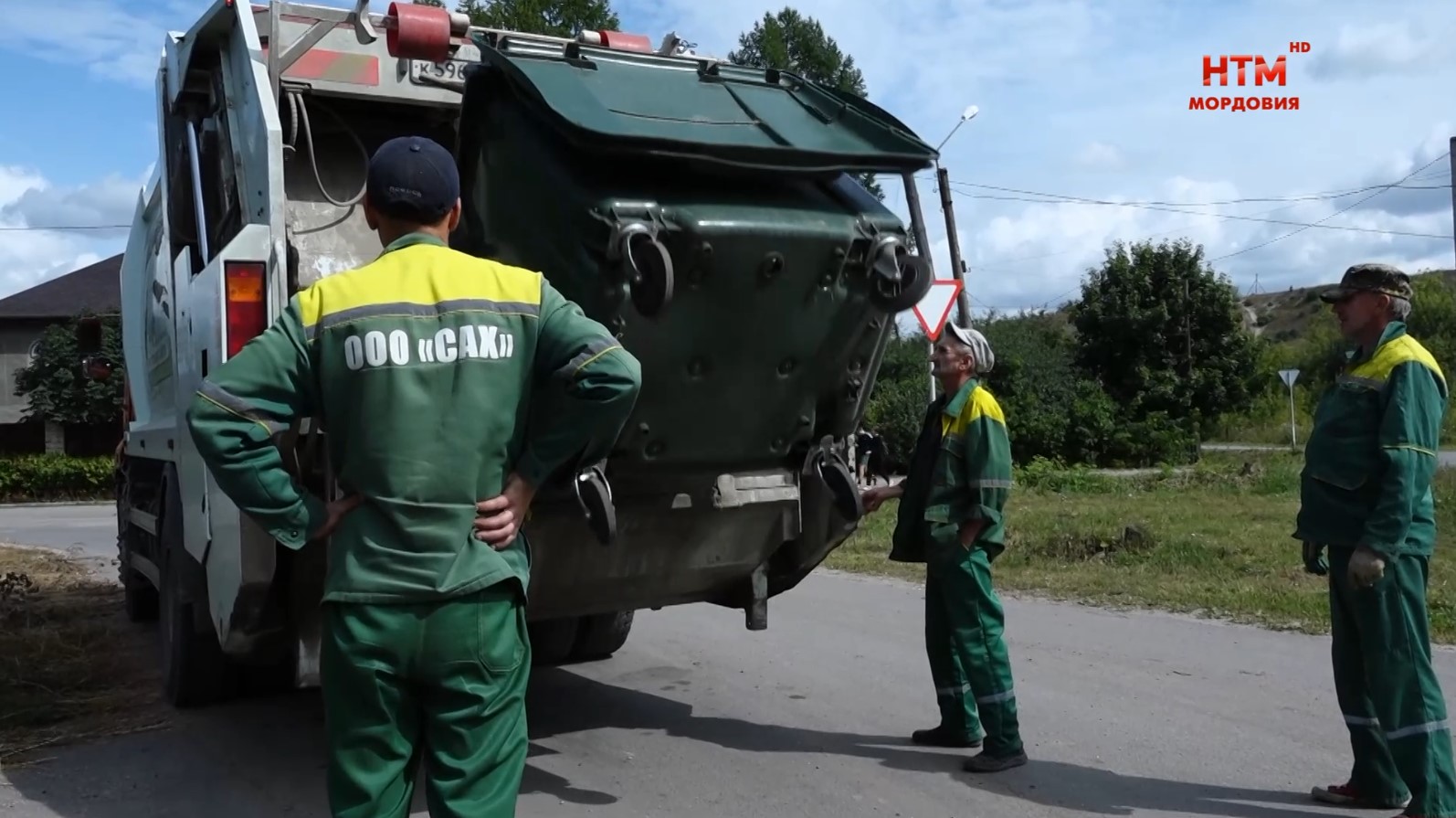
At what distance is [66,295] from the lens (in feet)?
128

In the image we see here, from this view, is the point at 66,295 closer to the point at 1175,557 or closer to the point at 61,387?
the point at 61,387

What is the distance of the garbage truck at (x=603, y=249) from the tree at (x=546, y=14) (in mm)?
30909

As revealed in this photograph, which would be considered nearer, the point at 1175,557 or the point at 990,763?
the point at 990,763

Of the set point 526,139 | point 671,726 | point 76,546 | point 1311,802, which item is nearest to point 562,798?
point 671,726

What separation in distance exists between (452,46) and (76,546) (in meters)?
12.4

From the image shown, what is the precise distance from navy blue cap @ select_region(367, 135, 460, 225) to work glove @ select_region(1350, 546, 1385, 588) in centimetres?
299

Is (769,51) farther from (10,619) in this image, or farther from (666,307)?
(666,307)

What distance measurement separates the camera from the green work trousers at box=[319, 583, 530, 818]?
2.71 m

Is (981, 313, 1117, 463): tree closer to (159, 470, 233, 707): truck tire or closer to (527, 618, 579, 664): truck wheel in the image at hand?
(527, 618, 579, 664): truck wheel

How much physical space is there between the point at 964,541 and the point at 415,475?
272 centimetres

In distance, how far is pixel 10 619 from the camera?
8.45 meters

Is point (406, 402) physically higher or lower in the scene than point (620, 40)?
lower

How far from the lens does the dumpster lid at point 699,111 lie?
3.88m

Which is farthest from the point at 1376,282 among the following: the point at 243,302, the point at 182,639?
the point at 182,639
